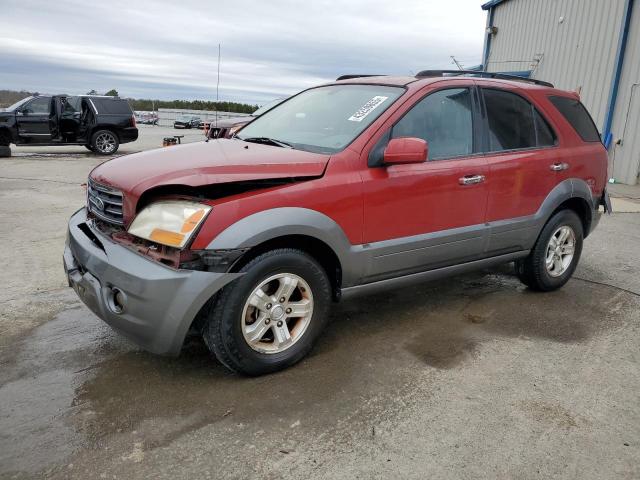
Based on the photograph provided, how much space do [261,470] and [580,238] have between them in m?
3.81

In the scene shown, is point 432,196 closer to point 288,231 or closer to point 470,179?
point 470,179

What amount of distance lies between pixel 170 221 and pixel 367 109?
1616 millimetres

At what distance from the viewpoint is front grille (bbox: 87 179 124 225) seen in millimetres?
3059

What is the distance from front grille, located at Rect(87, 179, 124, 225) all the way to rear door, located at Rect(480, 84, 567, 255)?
2.62 m

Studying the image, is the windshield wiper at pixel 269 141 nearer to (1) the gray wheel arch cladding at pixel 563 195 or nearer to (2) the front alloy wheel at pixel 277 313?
(2) the front alloy wheel at pixel 277 313

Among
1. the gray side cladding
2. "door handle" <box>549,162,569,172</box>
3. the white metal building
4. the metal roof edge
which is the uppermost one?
the metal roof edge

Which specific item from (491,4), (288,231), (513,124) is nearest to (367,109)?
(288,231)

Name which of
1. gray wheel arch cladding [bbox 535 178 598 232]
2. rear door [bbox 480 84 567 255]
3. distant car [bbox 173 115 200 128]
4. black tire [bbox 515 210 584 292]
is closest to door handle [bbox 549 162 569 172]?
rear door [bbox 480 84 567 255]

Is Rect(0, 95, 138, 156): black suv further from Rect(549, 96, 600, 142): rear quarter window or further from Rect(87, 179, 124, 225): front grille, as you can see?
Rect(549, 96, 600, 142): rear quarter window

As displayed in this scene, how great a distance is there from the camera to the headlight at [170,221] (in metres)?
2.80

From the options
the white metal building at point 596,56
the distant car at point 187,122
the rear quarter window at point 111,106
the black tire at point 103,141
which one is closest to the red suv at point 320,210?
the white metal building at point 596,56

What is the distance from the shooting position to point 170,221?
9.35 ft

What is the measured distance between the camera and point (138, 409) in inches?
111

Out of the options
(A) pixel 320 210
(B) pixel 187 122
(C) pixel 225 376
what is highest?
(B) pixel 187 122
